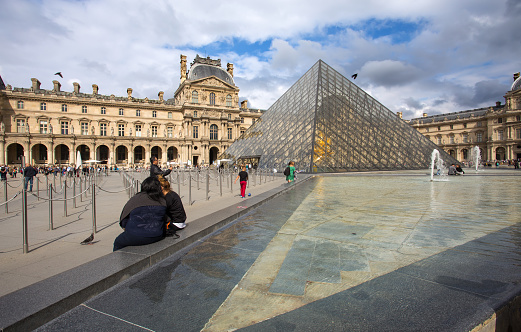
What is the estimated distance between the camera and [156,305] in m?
1.98

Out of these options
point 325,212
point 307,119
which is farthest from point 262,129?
point 325,212

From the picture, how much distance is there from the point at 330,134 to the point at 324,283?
18729 millimetres

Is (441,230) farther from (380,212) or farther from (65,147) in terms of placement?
(65,147)

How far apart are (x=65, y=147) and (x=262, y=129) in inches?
1294

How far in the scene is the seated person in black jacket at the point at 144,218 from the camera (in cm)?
299

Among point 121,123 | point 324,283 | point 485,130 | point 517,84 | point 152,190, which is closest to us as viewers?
point 324,283

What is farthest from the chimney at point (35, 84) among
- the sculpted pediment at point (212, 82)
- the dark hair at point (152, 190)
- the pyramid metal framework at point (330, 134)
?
the dark hair at point (152, 190)

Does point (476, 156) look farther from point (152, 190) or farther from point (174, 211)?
point (152, 190)

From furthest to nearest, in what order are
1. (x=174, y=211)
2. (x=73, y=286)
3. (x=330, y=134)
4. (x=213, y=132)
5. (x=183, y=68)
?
(x=183, y=68) < (x=213, y=132) < (x=330, y=134) < (x=174, y=211) < (x=73, y=286)

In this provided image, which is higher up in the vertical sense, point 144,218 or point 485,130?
point 485,130

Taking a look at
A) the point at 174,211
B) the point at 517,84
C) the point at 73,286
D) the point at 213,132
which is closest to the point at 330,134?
the point at 174,211

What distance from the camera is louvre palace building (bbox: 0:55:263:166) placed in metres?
36.2

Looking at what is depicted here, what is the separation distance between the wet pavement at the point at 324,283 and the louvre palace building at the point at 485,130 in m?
58.0

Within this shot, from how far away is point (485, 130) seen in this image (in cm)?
5144
